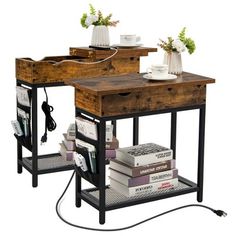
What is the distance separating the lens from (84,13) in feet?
20.9

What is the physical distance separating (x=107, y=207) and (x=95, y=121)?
70 centimetres

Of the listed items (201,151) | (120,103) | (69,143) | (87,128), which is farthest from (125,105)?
(69,143)

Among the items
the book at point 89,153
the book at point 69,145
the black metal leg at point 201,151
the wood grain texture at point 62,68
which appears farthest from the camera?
the book at point 69,145

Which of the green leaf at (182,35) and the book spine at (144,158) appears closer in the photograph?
the book spine at (144,158)

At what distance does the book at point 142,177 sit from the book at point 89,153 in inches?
14.9

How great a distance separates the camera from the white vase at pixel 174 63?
18.2 ft

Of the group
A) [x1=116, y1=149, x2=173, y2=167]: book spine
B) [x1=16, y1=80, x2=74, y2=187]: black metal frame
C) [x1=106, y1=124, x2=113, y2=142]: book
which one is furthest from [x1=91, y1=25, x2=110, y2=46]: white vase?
[x1=116, y1=149, x2=173, y2=167]: book spine

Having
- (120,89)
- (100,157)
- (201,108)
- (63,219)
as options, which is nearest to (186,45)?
(201,108)

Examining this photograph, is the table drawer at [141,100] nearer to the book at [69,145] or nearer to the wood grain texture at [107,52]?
the wood grain texture at [107,52]

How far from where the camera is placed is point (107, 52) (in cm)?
619

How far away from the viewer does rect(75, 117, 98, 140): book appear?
4.93 m

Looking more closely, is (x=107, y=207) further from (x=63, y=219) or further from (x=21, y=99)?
(x=21, y=99)

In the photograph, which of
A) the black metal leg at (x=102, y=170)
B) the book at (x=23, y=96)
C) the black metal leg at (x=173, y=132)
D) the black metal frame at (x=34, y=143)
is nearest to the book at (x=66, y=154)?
the black metal frame at (x=34, y=143)

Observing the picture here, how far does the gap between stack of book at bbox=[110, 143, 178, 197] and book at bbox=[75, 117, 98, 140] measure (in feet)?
1.55
